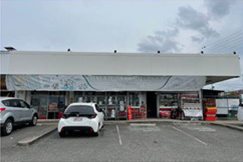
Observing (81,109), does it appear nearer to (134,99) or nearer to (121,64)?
(121,64)

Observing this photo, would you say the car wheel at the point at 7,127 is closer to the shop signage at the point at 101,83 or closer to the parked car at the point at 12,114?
the parked car at the point at 12,114

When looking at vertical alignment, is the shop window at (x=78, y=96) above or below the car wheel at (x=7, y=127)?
above

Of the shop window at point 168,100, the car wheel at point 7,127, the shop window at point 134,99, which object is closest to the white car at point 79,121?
the car wheel at point 7,127

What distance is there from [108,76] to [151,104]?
562 centimetres

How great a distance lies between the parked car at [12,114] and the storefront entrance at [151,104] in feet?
33.9

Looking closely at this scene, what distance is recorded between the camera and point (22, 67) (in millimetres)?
14102

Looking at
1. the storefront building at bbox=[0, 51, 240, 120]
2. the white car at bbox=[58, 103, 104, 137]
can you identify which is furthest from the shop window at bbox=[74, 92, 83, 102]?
the white car at bbox=[58, 103, 104, 137]

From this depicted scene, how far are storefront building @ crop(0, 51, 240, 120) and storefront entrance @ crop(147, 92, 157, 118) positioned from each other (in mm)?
1359

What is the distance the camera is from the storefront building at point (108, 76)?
13.5 m

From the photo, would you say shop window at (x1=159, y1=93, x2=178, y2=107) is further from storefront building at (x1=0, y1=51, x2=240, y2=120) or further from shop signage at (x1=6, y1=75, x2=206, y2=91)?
shop signage at (x1=6, y1=75, x2=206, y2=91)

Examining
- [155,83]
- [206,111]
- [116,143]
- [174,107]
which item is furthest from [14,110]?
[206,111]

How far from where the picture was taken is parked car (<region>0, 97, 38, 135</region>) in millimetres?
8117

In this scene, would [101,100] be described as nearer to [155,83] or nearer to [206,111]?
[155,83]

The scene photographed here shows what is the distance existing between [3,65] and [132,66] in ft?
35.1
